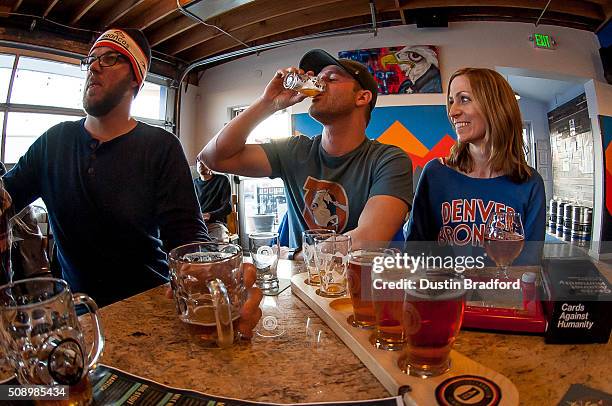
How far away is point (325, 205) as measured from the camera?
142 centimetres

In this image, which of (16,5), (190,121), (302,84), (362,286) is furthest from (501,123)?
(190,121)

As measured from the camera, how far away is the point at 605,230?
4.04 meters

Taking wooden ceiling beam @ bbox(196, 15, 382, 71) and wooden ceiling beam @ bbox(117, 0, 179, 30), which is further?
wooden ceiling beam @ bbox(196, 15, 382, 71)

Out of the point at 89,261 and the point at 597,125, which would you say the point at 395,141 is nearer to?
the point at 597,125

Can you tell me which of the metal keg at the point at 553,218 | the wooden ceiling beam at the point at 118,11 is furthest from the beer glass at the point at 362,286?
Result: the metal keg at the point at 553,218

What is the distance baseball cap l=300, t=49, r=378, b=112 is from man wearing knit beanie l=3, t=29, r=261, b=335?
25.9 inches

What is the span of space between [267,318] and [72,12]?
168 inches

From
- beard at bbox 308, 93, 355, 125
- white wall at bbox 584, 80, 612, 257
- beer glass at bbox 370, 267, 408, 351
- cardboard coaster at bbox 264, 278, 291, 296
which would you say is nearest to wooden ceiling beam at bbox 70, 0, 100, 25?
beard at bbox 308, 93, 355, 125

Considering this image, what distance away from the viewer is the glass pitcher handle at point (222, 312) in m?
0.51

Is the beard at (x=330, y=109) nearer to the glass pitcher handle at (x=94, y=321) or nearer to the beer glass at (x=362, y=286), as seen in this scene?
the beer glass at (x=362, y=286)

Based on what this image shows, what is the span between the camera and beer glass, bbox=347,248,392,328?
1.88 feet

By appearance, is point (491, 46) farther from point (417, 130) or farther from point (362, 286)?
point (362, 286)

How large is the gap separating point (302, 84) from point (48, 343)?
1216 millimetres

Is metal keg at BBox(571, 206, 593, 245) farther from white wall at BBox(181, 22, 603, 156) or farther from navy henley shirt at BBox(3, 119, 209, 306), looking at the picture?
navy henley shirt at BBox(3, 119, 209, 306)
